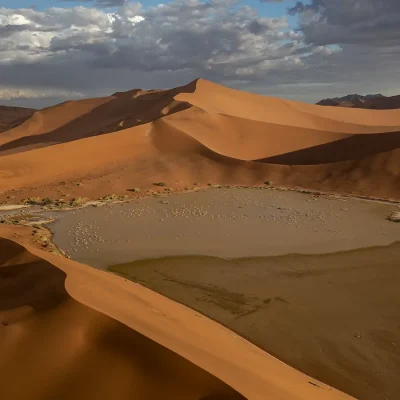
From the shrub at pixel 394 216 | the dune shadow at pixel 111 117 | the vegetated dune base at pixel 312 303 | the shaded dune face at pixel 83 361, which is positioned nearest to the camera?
the shaded dune face at pixel 83 361

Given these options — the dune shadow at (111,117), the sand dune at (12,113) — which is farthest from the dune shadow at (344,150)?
the sand dune at (12,113)

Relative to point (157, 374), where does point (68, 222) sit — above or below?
below

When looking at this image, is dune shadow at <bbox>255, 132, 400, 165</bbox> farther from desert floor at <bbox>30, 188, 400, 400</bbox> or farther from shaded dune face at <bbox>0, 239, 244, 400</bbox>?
shaded dune face at <bbox>0, 239, 244, 400</bbox>

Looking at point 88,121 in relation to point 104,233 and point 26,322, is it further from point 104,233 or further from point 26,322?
point 26,322

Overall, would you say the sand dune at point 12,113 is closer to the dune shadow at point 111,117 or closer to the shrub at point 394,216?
the dune shadow at point 111,117

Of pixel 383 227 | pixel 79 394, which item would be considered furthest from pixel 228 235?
pixel 79 394

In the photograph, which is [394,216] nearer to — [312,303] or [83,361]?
[312,303]
